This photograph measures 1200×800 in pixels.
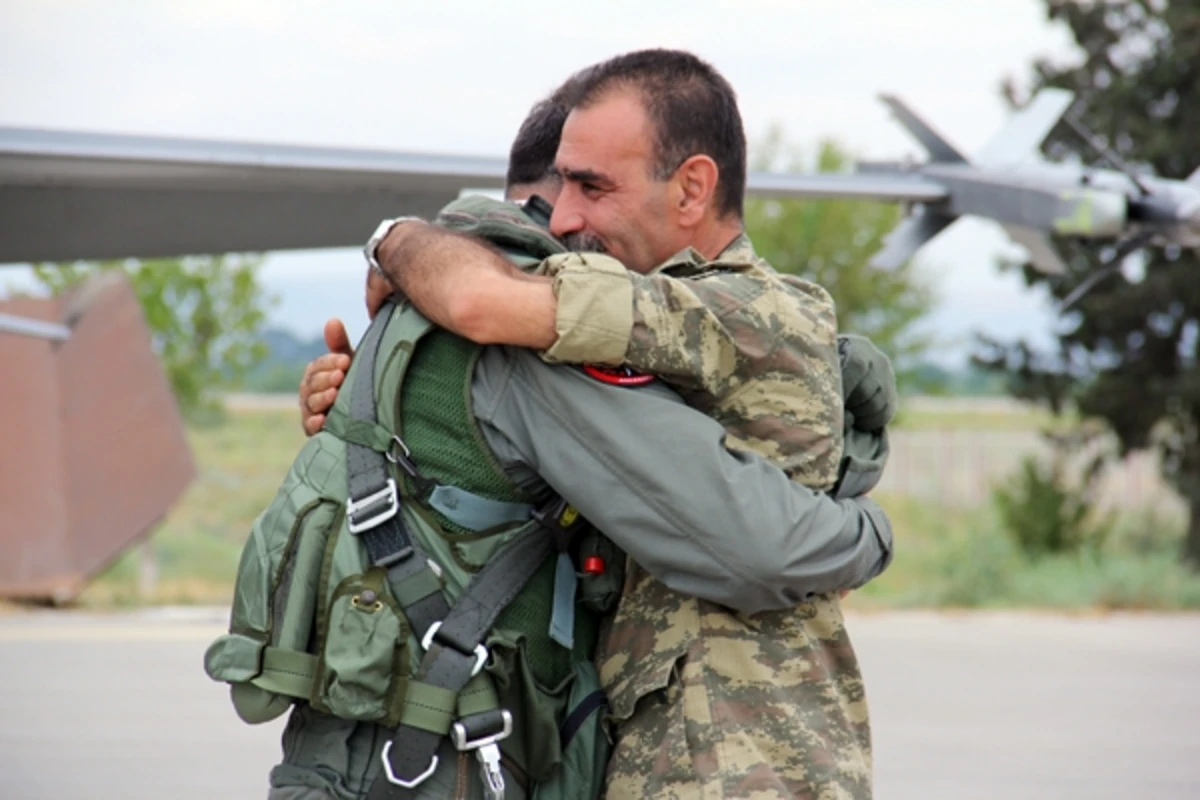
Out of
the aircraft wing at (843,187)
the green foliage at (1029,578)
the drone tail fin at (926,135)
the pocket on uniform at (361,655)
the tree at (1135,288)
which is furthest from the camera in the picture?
the tree at (1135,288)

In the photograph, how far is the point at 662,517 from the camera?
6.68ft

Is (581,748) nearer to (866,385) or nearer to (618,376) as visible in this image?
(618,376)

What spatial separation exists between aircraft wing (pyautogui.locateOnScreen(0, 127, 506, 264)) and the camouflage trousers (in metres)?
2.80

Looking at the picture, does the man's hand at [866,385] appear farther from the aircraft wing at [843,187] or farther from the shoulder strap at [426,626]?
the aircraft wing at [843,187]

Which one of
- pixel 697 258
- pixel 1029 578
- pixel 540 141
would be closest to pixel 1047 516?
pixel 1029 578

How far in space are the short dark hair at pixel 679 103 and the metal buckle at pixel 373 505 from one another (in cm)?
63

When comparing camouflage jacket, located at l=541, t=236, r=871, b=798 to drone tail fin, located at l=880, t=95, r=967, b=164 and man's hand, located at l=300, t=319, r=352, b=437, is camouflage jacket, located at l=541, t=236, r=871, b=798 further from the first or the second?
drone tail fin, located at l=880, t=95, r=967, b=164

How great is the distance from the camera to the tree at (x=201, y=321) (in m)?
20.4

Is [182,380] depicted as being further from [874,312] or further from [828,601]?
[828,601]

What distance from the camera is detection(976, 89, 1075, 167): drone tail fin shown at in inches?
314

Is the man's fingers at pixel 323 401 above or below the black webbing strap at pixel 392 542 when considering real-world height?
above

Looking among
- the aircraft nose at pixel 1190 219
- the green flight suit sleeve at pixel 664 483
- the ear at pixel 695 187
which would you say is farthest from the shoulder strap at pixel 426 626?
the aircraft nose at pixel 1190 219

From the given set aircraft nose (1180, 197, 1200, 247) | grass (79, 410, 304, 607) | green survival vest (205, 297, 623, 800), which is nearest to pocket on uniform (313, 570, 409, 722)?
green survival vest (205, 297, 623, 800)

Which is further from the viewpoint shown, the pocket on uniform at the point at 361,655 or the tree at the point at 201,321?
the tree at the point at 201,321
